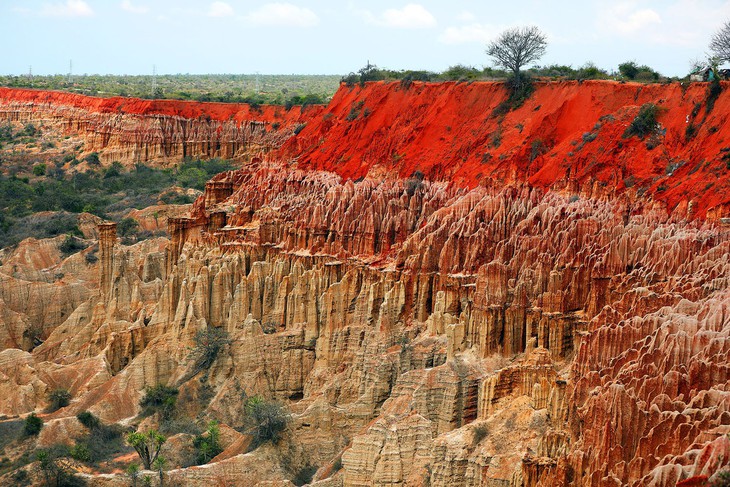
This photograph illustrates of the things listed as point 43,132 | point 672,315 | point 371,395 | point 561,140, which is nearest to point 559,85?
point 561,140

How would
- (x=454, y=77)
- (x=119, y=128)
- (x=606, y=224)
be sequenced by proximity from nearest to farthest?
(x=606, y=224)
(x=454, y=77)
(x=119, y=128)

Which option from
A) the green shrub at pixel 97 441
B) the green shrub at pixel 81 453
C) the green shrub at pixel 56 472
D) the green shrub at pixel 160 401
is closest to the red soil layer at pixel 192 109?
the green shrub at pixel 160 401

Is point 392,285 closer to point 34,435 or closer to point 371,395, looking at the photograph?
point 371,395

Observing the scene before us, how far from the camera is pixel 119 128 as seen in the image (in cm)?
11106

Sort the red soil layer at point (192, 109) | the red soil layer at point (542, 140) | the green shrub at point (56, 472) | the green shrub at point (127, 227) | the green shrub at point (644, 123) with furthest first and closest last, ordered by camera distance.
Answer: the red soil layer at point (192, 109)
the green shrub at point (127, 227)
the green shrub at point (644, 123)
the red soil layer at point (542, 140)
the green shrub at point (56, 472)

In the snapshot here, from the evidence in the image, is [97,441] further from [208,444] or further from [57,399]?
[57,399]

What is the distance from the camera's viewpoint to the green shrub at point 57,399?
49.7 m

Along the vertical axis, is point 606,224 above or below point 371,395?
above

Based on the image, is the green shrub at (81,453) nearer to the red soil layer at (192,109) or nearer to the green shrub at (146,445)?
the green shrub at (146,445)

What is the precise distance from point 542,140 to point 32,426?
23.4m

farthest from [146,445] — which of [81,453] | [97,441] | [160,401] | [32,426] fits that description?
[160,401]

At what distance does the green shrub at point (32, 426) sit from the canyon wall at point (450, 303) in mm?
697

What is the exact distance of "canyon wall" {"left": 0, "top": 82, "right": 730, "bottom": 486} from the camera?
98.2 ft

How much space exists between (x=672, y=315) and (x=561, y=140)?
1876 cm
